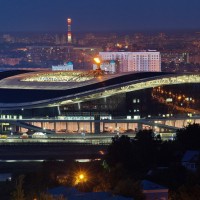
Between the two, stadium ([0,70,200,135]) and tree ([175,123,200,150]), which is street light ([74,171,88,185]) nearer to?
tree ([175,123,200,150])

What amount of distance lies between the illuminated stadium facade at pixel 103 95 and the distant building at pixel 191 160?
2105 cm

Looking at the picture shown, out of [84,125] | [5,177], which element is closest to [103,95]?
[84,125]

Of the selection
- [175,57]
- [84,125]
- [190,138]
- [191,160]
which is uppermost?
[175,57]

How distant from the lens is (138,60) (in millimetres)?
105125

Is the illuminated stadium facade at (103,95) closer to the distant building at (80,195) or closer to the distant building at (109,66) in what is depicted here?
the distant building at (109,66)

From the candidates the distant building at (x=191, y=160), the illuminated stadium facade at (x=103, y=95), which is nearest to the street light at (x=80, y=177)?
the distant building at (x=191, y=160)

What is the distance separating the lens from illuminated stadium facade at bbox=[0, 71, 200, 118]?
218ft

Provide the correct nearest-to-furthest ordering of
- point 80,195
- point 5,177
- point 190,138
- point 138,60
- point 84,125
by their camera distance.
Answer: point 80,195
point 5,177
point 190,138
point 84,125
point 138,60

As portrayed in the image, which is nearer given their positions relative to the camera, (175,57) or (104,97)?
(104,97)

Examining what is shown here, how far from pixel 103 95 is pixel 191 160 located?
918 inches

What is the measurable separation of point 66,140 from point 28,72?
14.1 meters

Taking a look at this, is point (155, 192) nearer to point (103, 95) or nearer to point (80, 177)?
point (80, 177)

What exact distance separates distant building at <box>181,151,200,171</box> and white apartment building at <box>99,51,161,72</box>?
56522mm

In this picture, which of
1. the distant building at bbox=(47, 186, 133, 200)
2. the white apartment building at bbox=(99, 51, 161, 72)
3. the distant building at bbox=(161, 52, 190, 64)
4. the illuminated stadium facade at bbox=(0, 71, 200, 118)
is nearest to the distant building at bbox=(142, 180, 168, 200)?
the distant building at bbox=(47, 186, 133, 200)
